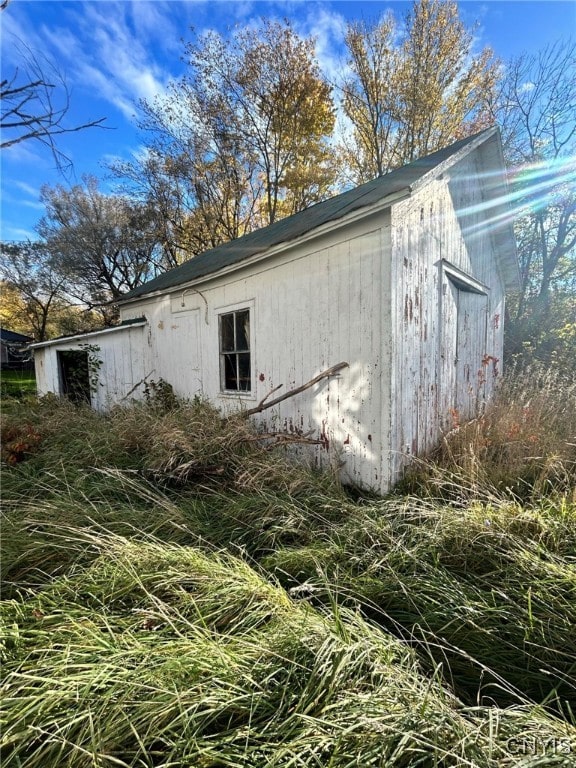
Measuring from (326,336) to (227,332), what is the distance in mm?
2452

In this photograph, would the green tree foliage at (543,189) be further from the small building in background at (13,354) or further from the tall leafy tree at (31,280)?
the small building in background at (13,354)

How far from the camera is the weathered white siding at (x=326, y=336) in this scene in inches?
154

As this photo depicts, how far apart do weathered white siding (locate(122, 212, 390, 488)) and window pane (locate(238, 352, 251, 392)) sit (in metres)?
0.17

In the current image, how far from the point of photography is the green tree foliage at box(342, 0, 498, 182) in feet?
42.5

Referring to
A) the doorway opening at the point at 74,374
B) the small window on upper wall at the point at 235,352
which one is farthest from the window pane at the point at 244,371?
the doorway opening at the point at 74,374

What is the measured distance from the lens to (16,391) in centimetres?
1580

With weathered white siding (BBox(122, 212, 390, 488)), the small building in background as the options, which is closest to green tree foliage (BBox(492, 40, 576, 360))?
weathered white siding (BBox(122, 212, 390, 488))

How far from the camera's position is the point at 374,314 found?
12.9 ft

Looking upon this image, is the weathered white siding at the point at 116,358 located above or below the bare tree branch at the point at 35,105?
below

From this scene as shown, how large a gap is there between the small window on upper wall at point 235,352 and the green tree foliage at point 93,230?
16.0 meters

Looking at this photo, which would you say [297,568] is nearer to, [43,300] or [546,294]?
[546,294]

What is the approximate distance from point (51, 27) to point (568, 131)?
47.5ft

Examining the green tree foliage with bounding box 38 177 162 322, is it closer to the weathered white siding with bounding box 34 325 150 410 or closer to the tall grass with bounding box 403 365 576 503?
the weathered white siding with bounding box 34 325 150 410

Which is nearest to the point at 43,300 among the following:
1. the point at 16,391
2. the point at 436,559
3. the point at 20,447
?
the point at 16,391
